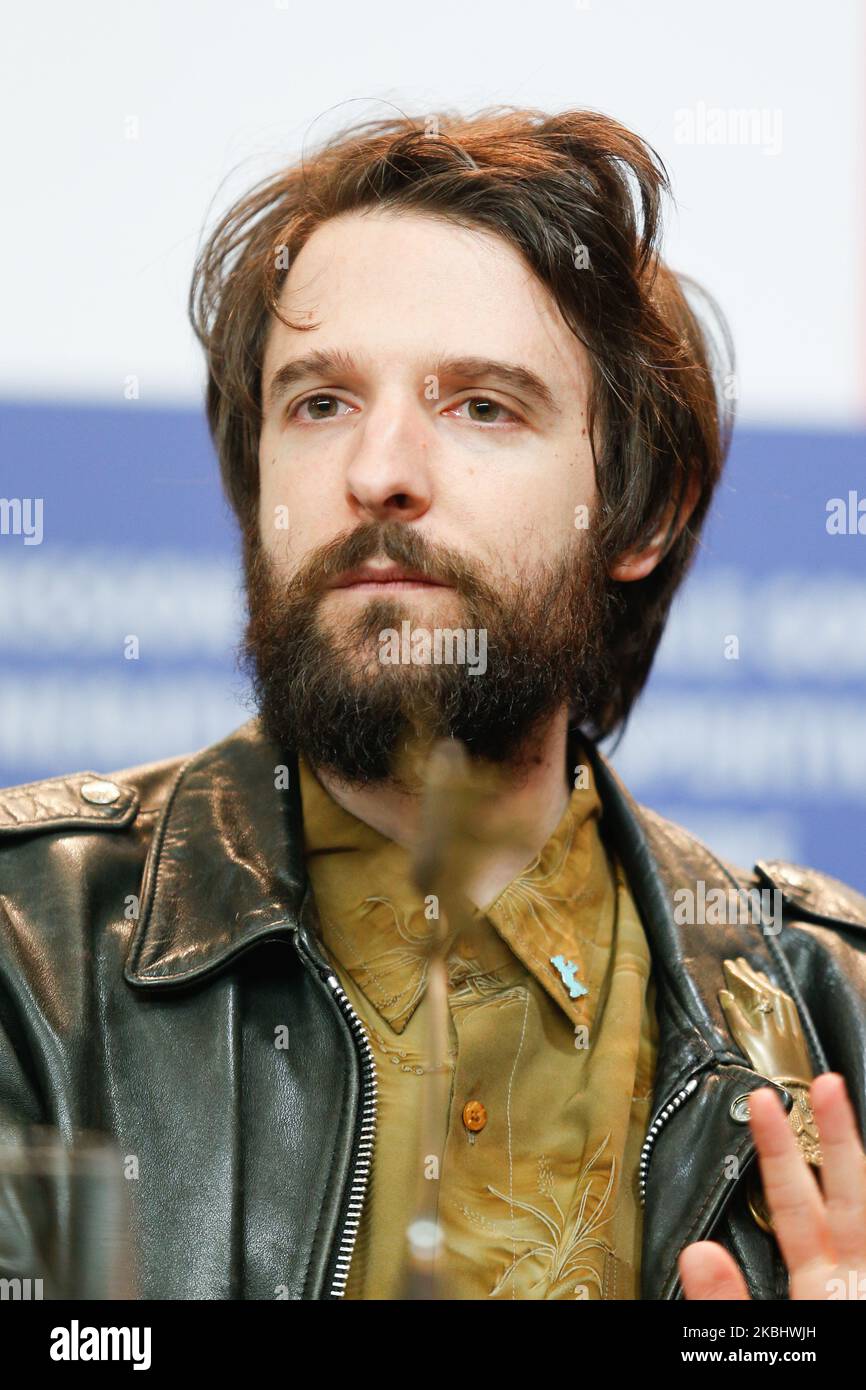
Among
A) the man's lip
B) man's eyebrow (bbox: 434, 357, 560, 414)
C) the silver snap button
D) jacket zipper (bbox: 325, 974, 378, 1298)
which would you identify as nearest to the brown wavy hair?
man's eyebrow (bbox: 434, 357, 560, 414)

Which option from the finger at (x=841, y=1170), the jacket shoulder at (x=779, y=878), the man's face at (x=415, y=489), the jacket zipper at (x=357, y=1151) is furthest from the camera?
the jacket shoulder at (x=779, y=878)

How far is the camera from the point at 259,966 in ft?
5.57

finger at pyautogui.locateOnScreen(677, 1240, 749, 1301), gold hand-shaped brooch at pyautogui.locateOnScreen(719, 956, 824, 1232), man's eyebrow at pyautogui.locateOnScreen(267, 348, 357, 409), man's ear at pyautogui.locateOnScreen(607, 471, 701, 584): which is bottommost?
finger at pyautogui.locateOnScreen(677, 1240, 749, 1301)

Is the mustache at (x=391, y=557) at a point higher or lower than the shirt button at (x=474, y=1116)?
higher

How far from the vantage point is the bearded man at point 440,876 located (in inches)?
63.0

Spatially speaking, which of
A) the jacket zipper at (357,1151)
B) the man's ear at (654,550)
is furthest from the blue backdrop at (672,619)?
the jacket zipper at (357,1151)

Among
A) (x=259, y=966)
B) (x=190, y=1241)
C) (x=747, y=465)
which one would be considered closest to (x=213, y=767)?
(x=259, y=966)

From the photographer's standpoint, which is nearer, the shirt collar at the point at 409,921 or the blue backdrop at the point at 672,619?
the shirt collar at the point at 409,921

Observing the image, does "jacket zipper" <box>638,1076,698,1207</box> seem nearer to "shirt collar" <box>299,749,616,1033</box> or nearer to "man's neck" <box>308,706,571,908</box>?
"shirt collar" <box>299,749,616,1033</box>

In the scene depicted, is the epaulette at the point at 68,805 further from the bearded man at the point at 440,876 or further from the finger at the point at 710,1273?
the finger at the point at 710,1273

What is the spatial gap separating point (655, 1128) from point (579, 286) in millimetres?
1037

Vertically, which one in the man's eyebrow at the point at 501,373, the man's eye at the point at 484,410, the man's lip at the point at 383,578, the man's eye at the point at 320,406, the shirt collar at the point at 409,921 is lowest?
the shirt collar at the point at 409,921

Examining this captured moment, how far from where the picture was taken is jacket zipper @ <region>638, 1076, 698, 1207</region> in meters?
1.73

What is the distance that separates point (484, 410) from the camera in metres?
1.88
